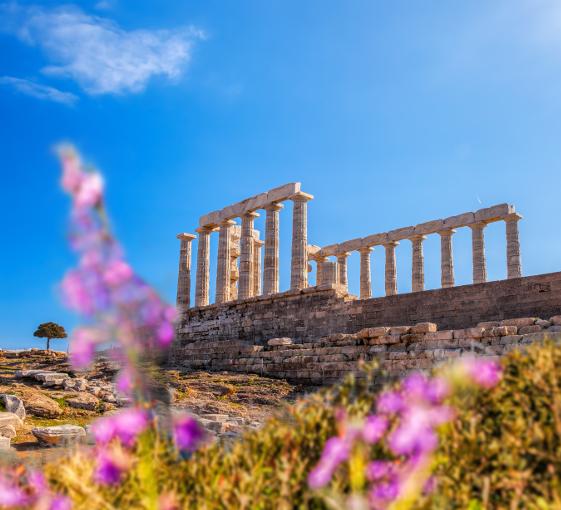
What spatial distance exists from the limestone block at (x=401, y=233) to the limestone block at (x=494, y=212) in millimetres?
4460

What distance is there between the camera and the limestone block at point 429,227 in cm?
3558

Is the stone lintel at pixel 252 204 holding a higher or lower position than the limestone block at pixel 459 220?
higher

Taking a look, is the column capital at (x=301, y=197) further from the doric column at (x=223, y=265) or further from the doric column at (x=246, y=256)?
the doric column at (x=223, y=265)

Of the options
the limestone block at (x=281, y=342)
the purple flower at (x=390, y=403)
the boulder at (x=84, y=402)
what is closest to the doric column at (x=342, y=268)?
the limestone block at (x=281, y=342)

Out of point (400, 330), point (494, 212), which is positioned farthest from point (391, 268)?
point (400, 330)

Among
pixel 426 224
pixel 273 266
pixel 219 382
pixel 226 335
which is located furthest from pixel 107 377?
pixel 426 224

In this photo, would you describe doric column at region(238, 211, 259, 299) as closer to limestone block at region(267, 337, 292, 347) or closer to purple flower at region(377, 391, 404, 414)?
limestone block at region(267, 337, 292, 347)

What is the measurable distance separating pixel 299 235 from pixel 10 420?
23754mm

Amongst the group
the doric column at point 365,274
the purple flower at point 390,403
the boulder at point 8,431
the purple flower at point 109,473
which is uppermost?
the doric column at point 365,274

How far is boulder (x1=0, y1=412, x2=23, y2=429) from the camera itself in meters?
11.0

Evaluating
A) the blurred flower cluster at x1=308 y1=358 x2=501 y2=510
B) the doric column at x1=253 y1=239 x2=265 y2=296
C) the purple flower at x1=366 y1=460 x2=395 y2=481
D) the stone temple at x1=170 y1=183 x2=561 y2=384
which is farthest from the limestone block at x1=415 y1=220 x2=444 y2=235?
the purple flower at x1=366 y1=460 x2=395 y2=481

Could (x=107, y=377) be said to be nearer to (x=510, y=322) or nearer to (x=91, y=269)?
(x=510, y=322)

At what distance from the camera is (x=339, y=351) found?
1784cm

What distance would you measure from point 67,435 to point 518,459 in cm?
867
